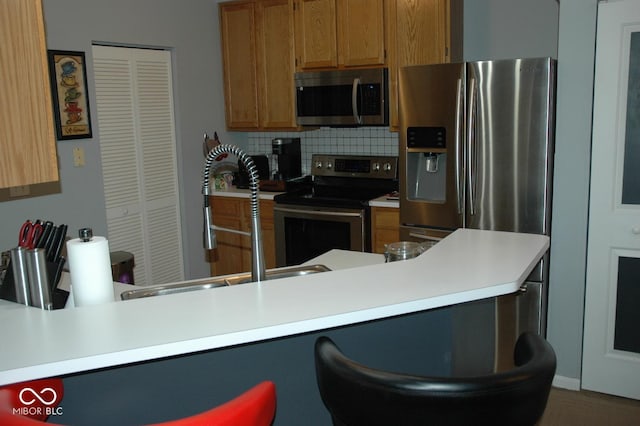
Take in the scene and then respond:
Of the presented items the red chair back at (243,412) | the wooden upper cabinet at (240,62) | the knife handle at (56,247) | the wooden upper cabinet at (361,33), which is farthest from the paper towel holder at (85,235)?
the wooden upper cabinet at (240,62)

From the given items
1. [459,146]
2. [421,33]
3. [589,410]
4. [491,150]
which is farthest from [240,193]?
[589,410]

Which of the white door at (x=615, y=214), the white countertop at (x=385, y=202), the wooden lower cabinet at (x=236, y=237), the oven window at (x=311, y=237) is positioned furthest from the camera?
the wooden lower cabinet at (x=236, y=237)

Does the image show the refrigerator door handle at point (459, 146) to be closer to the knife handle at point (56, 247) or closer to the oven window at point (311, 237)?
the oven window at point (311, 237)

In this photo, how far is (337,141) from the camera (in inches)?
188

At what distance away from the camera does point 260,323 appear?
4.52 feet

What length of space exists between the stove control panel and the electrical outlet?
183cm

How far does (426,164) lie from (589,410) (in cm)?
163

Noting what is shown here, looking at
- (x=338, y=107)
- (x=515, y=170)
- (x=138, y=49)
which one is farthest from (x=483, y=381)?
(x=138, y=49)

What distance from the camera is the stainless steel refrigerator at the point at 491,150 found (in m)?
3.11

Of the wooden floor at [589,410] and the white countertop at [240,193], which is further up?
the white countertop at [240,193]

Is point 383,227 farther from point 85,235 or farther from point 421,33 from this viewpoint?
point 85,235

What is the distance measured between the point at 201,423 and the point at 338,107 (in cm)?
346

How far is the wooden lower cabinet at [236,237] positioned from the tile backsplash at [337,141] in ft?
2.16

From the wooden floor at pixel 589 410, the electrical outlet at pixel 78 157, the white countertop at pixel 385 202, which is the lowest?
the wooden floor at pixel 589 410
